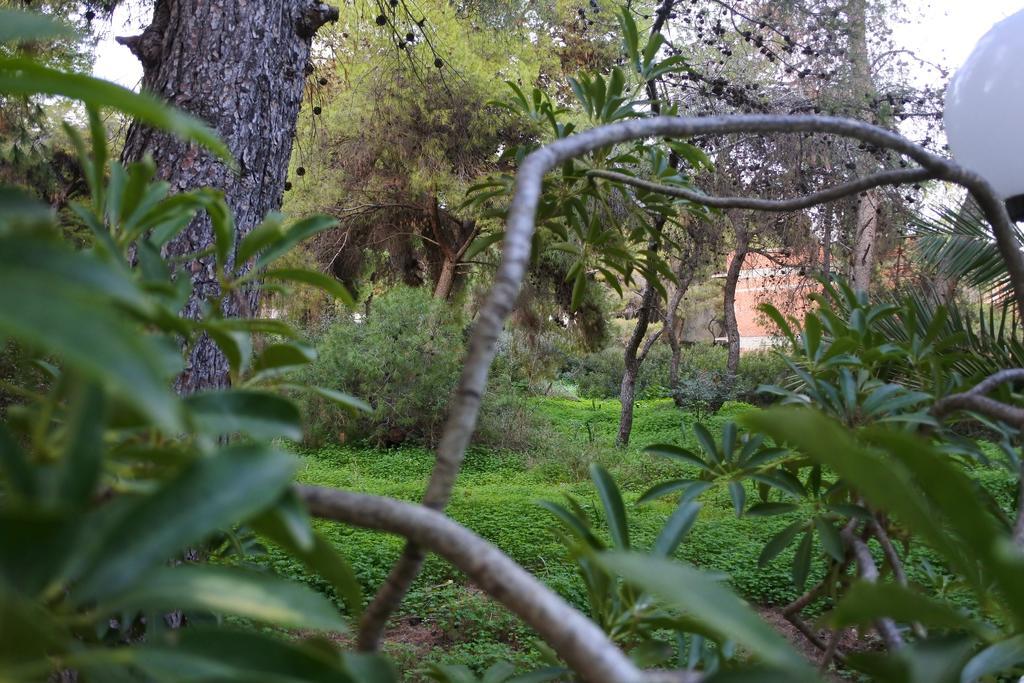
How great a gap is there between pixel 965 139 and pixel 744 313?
15.6m

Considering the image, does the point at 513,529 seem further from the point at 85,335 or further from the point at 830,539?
the point at 85,335

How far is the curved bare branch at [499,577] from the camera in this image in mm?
218

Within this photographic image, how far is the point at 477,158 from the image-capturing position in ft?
22.8

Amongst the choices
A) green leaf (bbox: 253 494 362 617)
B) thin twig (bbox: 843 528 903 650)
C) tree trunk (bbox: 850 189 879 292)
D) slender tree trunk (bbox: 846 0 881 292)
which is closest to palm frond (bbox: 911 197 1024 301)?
slender tree trunk (bbox: 846 0 881 292)

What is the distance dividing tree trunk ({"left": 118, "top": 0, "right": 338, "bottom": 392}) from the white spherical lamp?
1367 millimetres

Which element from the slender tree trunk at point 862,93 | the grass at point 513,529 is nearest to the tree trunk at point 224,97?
the grass at point 513,529

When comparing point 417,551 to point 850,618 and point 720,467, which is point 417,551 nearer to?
point 850,618

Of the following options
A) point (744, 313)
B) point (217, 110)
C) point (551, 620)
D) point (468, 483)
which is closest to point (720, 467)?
point (551, 620)

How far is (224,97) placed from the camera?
1.51m

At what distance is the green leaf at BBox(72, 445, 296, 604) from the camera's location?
0.21m

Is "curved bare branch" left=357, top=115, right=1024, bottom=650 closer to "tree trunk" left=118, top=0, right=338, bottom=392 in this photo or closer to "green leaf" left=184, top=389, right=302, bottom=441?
"green leaf" left=184, top=389, right=302, bottom=441

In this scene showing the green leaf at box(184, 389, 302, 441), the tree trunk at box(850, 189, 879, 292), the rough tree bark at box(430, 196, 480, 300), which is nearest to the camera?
the green leaf at box(184, 389, 302, 441)

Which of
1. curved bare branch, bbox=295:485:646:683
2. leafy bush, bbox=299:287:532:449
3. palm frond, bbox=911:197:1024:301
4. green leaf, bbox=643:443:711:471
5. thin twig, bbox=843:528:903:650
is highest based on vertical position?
palm frond, bbox=911:197:1024:301

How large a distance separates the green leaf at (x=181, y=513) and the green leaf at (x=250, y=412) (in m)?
0.06
